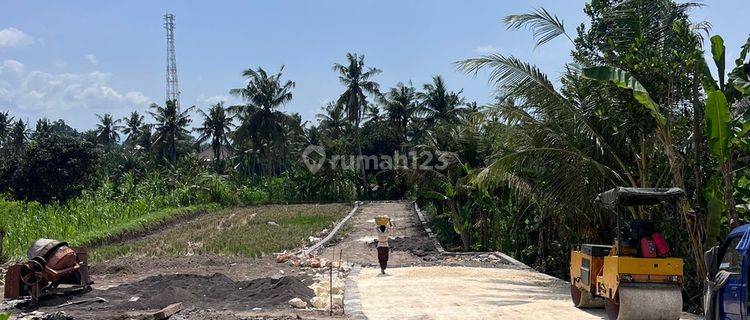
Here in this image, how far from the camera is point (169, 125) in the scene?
65.7 m

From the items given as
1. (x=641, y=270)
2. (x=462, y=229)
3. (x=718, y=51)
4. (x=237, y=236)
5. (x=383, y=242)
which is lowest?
(x=237, y=236)

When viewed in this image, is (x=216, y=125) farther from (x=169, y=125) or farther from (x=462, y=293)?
(x=462, y=293)

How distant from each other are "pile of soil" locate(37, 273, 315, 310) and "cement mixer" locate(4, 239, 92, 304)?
0.31 m

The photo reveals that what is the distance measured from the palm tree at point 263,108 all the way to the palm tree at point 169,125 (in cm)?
784

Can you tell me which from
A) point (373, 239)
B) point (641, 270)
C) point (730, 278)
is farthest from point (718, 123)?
point (373, 239)

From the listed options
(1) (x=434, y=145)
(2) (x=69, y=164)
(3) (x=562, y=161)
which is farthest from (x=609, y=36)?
(2) (x=69, y=164)

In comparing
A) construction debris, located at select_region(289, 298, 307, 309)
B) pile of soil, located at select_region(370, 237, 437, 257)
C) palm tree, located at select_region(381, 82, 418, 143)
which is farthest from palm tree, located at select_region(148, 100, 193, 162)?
construction debris, located at select_region(289, 298, 307, 309)

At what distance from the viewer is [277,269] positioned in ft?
59.2

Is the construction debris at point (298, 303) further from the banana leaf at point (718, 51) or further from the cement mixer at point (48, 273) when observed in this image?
the banana leaf at point (718, 51)

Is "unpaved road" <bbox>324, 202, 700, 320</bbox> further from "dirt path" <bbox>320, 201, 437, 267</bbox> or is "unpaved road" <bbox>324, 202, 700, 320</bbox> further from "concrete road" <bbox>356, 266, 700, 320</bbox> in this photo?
"dirt path" <bbox>320, 201, 437, 267</bbox>

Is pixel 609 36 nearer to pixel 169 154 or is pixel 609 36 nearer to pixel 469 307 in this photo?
pixel 469 307

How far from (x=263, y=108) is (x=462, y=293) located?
48.2 meters

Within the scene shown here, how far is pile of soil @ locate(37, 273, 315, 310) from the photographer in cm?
1221

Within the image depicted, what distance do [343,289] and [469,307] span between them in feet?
10.1
